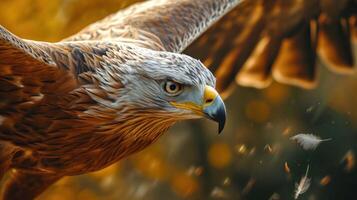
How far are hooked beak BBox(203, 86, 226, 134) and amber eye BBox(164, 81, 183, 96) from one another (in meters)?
0.14

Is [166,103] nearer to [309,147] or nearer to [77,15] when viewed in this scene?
[77,15]

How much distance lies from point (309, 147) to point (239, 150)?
0.57m

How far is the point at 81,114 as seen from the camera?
436cm

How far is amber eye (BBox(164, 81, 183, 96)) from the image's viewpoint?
4297 mm

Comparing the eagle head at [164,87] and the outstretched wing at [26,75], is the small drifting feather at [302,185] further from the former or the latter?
the outstretched wing at [26,75]

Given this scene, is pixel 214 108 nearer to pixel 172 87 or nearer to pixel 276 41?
pixel 172 87

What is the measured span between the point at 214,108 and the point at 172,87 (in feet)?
0.81

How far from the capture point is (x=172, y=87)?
4.31 m

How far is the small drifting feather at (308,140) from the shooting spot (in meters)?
7.30

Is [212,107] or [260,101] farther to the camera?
[260,101]

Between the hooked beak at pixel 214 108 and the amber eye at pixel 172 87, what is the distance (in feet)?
0.45

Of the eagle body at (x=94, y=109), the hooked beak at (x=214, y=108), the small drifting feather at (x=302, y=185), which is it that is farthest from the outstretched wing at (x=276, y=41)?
the hooked beak at (x=214, y=108)

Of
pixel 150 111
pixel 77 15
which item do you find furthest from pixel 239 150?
pixel 150 111

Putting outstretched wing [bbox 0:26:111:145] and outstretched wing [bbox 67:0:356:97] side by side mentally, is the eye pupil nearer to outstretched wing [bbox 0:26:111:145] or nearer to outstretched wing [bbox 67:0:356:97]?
outstretched wing [bbox 0:26:111:145]
